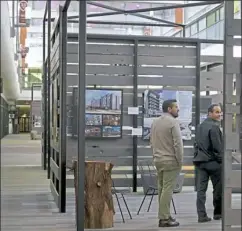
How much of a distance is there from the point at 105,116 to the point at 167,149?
3289 mm

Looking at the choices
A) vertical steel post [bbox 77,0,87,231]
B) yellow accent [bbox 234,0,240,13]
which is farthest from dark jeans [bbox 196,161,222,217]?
yellow accent [bbox 234,0,240,13]

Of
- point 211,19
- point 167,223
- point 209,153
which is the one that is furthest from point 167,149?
point 211,19

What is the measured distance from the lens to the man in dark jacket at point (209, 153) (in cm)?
665

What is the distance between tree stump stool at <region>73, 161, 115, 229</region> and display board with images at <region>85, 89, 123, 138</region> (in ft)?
9.81

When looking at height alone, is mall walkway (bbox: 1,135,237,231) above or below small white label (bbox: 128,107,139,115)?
below

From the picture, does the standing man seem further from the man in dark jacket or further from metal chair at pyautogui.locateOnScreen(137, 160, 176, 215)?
metal chair at pyautogui.locateOnScreen(137, 160, 176, 215)

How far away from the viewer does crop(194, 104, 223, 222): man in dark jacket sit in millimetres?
6652

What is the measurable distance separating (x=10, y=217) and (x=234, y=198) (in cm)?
472

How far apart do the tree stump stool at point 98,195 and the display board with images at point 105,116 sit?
2.99m

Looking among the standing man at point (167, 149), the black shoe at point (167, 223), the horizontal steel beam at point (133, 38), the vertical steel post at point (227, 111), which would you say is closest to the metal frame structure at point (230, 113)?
the vertical steel post at point (227, 111)

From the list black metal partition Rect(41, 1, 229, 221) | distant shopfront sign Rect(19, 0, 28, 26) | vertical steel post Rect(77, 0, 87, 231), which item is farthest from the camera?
distant shopfront sign Rect(19, 0, 28, 26)

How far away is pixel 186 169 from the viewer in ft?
32.9

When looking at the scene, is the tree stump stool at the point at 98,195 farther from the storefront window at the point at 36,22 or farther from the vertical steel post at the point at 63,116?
the storefront window at the point at 36,22

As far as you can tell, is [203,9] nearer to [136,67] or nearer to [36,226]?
[136,67]
